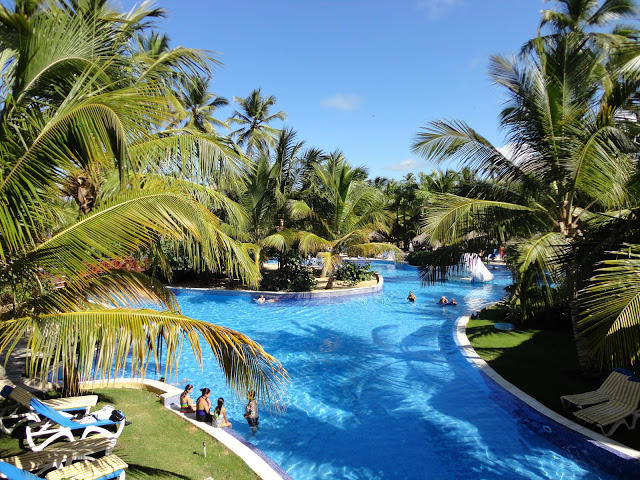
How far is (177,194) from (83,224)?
2.93 feet

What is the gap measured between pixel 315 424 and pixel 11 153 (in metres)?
6.65

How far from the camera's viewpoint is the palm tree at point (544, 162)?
680cm

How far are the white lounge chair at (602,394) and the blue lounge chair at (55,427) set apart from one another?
7.32 meters

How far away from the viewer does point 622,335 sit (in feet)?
11.2

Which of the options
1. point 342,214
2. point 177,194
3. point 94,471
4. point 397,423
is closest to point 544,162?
point 397,423

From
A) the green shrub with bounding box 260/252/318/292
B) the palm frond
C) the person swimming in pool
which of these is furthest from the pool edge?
the green shrub with bounding box 260/252/318/292

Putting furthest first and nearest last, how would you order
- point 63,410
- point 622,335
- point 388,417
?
point 388,417 < point 63,410 < point 622,335

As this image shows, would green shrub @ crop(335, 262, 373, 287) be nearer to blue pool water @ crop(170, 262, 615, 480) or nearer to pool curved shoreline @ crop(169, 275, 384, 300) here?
pool curved shoreline @ crop(169, 275, 384, 300)

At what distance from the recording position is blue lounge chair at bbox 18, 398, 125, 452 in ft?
17.4

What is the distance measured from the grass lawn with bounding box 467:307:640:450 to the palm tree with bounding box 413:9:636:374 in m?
0.73

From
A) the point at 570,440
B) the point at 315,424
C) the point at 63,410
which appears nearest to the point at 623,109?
the point at 570,440

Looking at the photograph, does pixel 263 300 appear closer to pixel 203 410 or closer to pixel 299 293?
pixel 299 293

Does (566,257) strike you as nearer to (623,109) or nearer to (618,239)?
(618,239)

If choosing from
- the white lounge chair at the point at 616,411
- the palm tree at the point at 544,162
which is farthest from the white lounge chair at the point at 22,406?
the white lounge chair at the point at 616,411
